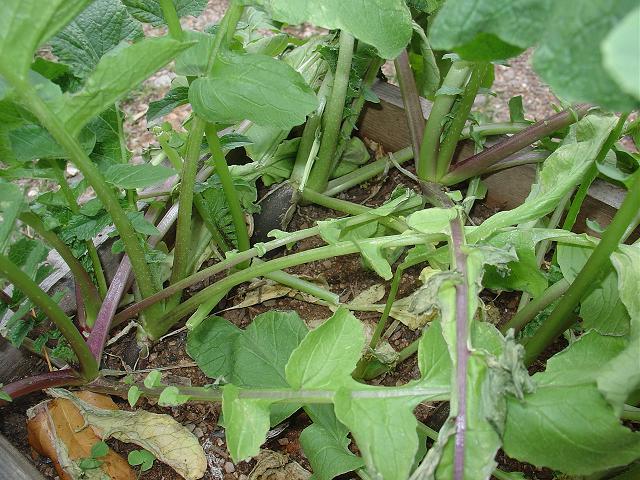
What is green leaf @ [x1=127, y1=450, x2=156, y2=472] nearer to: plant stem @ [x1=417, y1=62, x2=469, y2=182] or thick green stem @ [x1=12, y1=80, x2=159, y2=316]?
thick green stem @ [x1=12, y1=80, x2=159, y2=316]

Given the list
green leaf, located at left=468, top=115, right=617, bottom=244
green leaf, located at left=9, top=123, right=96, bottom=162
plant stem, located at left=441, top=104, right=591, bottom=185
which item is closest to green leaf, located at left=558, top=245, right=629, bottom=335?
green leaf, located at left=468, top=115, right=617, bottom=244

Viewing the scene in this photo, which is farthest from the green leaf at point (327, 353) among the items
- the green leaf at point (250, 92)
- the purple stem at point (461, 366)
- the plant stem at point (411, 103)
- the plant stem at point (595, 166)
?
the plant stem at point (411, 103)

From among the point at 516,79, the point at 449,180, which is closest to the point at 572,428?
the point at 449,180

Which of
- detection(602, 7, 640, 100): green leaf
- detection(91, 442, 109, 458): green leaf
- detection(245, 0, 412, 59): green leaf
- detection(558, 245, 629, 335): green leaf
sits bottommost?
detection(91, 442, 109, 458): green leaf

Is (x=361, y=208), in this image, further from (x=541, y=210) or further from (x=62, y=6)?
(x=62, y=6)

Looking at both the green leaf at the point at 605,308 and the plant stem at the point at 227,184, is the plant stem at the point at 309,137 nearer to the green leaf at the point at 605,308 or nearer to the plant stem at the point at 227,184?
the plant stem at the point at 227,184

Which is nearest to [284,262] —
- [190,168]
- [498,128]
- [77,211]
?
[190,168]
